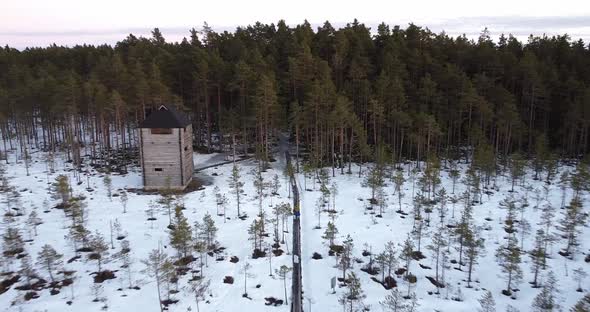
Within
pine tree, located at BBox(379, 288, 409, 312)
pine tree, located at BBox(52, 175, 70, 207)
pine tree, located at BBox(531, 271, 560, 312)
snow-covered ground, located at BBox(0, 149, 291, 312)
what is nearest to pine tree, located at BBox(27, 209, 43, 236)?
snow-covered ground, located at BBox(0, 149, 291, 312)

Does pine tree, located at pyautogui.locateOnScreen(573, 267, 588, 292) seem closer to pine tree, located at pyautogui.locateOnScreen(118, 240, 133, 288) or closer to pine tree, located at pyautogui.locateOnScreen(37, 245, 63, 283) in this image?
pine tree, located at pyautogui.locateOnScreen(118, 240, 133, 288)

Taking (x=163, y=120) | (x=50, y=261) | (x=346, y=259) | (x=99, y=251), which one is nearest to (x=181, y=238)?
(x=99, y=251)

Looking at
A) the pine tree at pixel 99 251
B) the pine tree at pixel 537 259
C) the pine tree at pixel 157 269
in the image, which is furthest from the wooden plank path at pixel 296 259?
the pine tree at pixel 537 259

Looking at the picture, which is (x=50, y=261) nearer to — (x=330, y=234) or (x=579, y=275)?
(x=330, y=234)

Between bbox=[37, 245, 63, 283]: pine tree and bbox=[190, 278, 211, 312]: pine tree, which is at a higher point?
bbox=[37, 245, 63, 283]: pine tree

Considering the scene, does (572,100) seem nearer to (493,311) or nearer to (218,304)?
(493,311)

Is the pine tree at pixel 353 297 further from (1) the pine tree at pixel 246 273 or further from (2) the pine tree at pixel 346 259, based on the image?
(1) the pine tree at pixel 246 273
